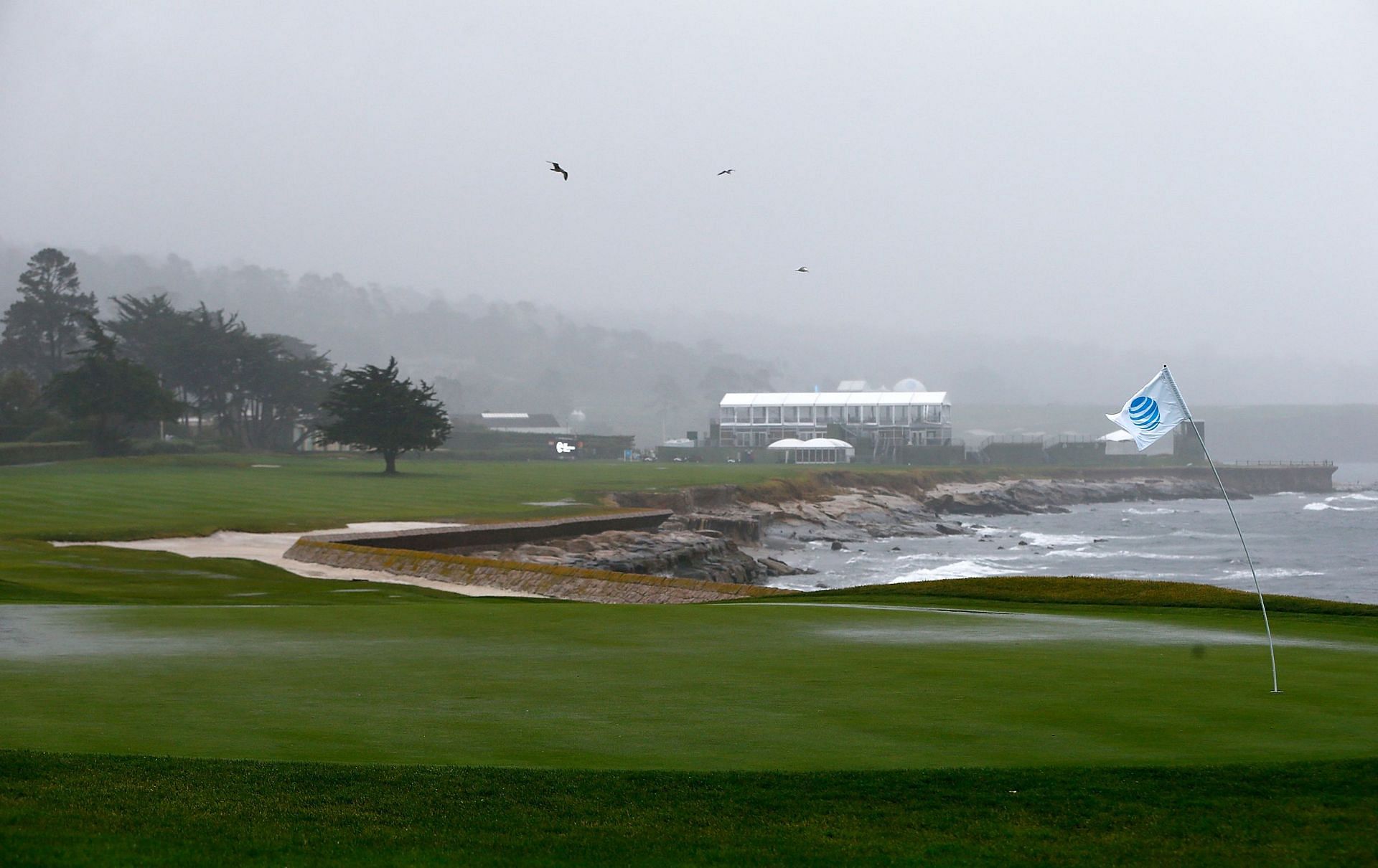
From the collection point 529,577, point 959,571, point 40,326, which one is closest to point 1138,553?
point 959,571

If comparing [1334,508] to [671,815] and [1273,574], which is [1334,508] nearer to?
[1273,574]

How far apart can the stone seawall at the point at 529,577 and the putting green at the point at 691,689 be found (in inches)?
267

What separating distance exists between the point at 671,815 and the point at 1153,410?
6.59m

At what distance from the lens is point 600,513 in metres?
53.7

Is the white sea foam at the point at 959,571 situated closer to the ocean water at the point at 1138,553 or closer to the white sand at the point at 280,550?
the ocean water at the point at 1138,553

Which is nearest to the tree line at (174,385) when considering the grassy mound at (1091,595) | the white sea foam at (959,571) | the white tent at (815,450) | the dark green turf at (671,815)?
the white sea foam at (959,571)

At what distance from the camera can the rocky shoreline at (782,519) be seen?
42.0 metres

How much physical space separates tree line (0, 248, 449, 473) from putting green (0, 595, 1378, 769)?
2373 inches

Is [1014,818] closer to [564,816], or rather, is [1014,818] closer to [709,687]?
[564,816]

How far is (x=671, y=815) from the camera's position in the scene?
7.23 m

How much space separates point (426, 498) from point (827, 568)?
1840 centimetres

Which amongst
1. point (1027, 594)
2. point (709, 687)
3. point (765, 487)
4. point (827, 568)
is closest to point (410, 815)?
point (709, 687)

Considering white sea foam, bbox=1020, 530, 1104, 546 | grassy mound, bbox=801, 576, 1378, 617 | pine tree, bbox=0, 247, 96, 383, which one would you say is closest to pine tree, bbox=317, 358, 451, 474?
white sea foam, bbox=1020, 530, 1104, 546

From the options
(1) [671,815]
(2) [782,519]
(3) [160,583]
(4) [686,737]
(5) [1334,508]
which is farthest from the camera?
(5) [1334,508]
